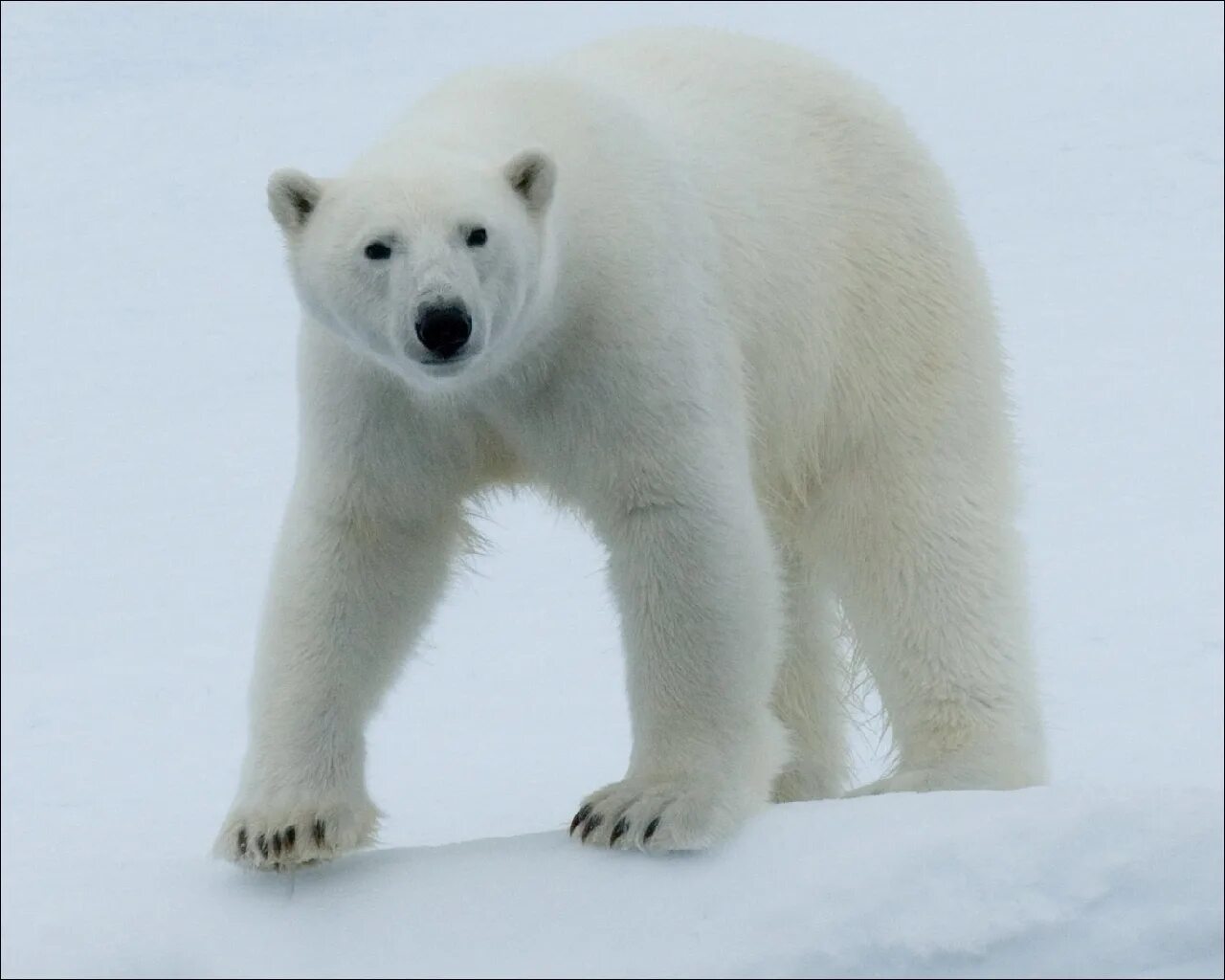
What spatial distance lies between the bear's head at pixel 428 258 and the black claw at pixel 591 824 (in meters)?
0.79

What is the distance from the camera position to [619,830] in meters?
3.66

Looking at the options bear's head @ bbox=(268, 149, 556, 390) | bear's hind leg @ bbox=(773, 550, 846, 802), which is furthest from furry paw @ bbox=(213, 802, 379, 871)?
bear's hind leg @ bbox=(773, 550, 846, 802)

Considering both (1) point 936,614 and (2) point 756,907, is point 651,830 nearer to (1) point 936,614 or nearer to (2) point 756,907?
(2) point 756,907

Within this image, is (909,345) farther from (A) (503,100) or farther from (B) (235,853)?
(B) (235,853)

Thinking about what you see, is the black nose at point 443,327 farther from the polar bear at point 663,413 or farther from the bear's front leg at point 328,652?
the bear's front leg at point 328,652

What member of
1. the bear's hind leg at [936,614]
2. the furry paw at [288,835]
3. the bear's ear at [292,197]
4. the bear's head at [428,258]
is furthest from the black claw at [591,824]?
the bear's ear at [292,197]

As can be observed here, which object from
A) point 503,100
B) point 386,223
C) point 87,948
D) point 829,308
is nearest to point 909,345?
point 829,308

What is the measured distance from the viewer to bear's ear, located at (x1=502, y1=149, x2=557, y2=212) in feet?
11.9

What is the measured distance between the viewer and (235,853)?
369 cm

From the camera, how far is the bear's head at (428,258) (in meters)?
3.45

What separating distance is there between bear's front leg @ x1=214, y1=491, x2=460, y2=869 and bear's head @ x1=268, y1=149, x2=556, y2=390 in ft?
1.40

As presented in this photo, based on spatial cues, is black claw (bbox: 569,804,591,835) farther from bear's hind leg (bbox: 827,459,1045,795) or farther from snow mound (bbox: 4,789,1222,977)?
bear's hind leg (bbox: 827,459,1045,795)

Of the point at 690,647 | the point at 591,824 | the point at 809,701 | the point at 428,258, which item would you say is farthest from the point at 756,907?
the point at 809,701

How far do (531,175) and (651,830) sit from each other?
1137mm
